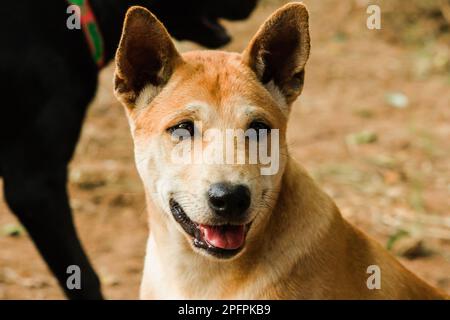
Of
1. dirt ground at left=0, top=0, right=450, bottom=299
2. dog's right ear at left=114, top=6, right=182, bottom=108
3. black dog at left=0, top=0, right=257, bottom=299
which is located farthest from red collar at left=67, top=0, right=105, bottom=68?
dirt ground at left=0, top=0, right=450, bottom=299

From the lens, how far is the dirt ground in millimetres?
5062

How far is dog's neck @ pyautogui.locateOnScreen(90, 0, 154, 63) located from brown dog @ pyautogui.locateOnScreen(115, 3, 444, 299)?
1.32 meters

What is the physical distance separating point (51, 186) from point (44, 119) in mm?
394

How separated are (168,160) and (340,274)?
933mm

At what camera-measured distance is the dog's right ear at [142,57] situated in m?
3.22

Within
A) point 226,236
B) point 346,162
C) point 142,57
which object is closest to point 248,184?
point 226,236

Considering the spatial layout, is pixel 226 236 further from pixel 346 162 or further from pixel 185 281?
pixel 346 162

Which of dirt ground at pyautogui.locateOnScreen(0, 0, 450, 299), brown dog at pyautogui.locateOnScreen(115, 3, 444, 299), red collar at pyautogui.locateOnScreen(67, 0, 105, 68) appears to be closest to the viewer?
brown dog at pyautogui.locateOnScreen(115, 3, 444, 299)

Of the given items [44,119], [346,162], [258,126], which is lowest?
[346,162]

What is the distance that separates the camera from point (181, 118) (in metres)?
3.17

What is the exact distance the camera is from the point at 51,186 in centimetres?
425

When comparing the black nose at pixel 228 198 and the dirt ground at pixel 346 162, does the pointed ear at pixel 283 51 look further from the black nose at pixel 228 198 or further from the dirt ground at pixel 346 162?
the dirt ground at pixel 346 162

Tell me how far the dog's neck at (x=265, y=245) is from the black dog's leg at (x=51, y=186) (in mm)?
993

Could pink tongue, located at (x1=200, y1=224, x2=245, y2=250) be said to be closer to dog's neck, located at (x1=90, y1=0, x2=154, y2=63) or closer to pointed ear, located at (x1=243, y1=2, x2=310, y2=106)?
pointed ear, located at (x1=243, y1=2, x2=310, y2=106)
